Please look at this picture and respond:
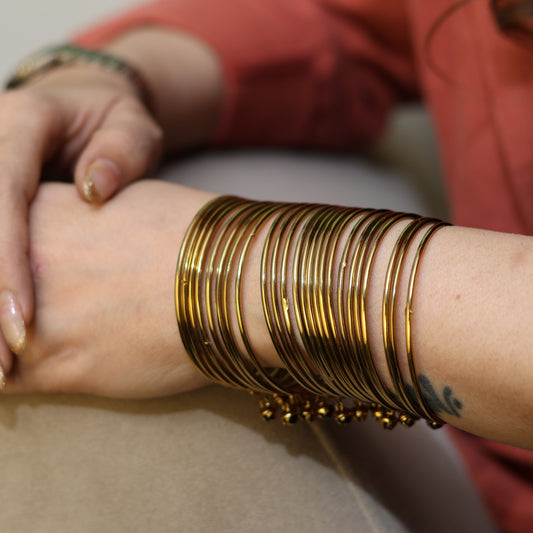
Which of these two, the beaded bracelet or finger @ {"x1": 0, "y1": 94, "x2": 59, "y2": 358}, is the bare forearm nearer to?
finger @ {"x1": 0, "y1": 94, "x2": 59, "y2": 358}

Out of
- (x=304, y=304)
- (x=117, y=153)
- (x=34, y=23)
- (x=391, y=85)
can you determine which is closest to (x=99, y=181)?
(x=117, y=153)

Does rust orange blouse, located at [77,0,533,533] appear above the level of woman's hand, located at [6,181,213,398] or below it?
above

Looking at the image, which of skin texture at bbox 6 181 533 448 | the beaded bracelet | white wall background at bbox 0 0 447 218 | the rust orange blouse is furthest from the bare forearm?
white wall background at bbox 0 0 447 218

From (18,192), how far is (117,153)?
0.09 metres

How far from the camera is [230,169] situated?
0.79 meters

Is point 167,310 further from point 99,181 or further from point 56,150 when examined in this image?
point 56,150

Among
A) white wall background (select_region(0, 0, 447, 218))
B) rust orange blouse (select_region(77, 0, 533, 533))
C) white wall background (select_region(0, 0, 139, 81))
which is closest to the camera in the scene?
rust orange blouse (select_region(77, 0, 533, 533))

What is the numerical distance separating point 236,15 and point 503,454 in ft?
2.13

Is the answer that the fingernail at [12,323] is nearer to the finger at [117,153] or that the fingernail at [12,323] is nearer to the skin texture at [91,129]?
the skin texture at [91,129]

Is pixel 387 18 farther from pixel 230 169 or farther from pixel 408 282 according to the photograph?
pixel 408 282

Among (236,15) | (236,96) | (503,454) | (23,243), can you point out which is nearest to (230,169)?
(236,96)

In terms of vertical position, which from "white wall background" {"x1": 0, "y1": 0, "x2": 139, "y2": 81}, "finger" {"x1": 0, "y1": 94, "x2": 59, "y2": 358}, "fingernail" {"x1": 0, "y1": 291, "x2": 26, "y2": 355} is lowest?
"white wall background" {"x1": 0, "y1": 0, "x2": 139, "y2": 81}

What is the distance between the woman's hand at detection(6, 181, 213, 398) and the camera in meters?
0.47

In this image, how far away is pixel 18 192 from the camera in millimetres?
488
